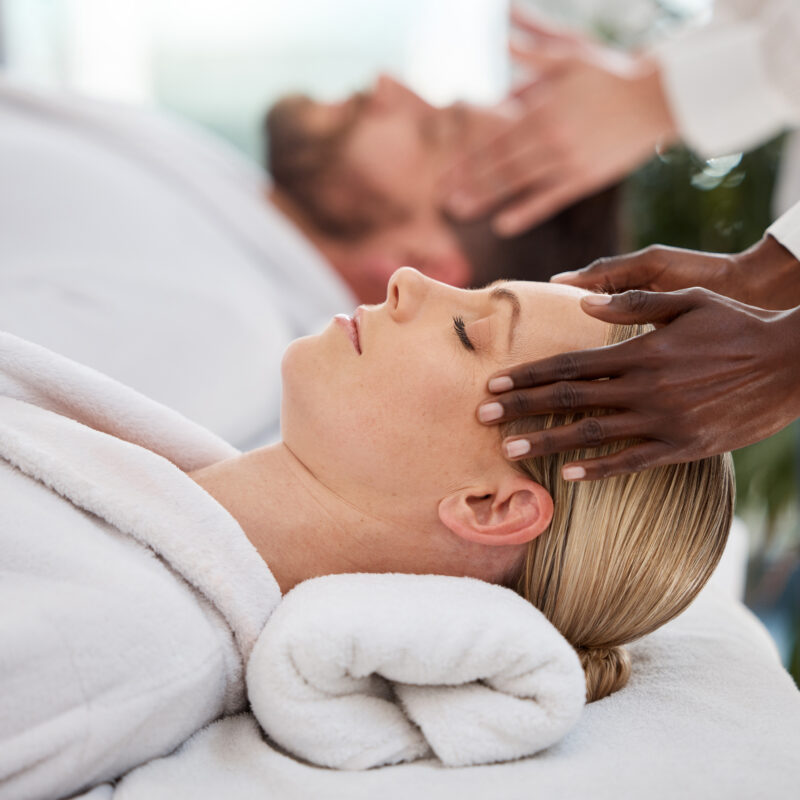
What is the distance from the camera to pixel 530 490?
2.97 ft

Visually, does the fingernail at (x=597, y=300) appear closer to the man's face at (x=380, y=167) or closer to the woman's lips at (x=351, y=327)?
the woman's lips at (x=351, y=327)

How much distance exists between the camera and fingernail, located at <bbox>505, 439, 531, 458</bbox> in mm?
837

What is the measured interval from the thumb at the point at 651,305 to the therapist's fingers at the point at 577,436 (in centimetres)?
10

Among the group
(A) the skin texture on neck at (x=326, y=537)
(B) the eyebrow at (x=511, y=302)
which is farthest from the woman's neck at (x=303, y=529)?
(B) the eyebrow at (x=511, y=302)

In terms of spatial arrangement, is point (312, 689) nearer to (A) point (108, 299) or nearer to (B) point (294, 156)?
(A) point (108, 299)

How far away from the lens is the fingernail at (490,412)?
850 millimetres

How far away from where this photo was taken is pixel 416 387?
904mm

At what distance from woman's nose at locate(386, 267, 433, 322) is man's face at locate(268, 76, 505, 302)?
159 cm

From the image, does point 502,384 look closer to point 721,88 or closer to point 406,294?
point 406,294

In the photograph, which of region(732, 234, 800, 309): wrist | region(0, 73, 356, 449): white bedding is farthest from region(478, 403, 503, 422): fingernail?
region(0, 73, 356, 449): white bedding

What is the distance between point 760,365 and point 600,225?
1740 mm

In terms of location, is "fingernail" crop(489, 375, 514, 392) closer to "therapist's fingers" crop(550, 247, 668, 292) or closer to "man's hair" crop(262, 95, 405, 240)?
"therapist's fingers" crop(550, 247, 668, 292)

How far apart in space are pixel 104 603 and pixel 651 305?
0.57 metres

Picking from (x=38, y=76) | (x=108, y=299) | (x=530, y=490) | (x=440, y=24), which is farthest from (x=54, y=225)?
(x=440, y=24)
